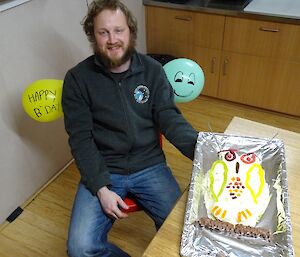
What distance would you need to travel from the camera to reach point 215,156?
97cm

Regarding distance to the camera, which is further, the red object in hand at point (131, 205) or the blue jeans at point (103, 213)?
the red object in hand at point (131, 205)

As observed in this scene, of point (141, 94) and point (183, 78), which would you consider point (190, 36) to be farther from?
point (141, 94)

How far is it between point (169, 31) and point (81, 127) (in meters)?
1.53

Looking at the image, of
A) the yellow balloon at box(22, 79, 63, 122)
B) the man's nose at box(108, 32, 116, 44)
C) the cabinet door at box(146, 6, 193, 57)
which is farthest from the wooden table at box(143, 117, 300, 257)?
the cabinet door at box(146, 6, 193, 57)

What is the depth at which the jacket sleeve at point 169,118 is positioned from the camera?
118 centimetres

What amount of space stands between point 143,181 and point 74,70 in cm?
52

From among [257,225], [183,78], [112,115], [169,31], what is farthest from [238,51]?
[257,225]

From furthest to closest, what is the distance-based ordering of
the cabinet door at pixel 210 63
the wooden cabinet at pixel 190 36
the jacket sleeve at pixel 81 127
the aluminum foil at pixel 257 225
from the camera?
1. the cabinet door at pixel 210 63
2. the wooden cabinet at pixel 190 36
3. the jacket sleeve at pixel 81 127
4. the aluminum foil at pixel 257 225

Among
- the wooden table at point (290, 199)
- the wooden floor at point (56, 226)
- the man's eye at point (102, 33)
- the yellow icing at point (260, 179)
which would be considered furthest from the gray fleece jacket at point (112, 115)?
the wooden floor at point (56, 226)

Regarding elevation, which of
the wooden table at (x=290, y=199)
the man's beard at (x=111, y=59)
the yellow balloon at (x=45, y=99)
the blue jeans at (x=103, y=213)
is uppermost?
the man's beard at (x=111, y=59)

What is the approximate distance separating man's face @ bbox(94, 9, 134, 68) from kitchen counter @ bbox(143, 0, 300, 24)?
1217mm

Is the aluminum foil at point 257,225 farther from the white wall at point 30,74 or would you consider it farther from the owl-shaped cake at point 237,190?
the white wall at point 30,74

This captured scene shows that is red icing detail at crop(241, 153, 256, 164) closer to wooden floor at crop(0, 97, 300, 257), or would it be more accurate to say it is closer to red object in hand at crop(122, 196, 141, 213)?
red object in hand at crop(122, 196, 141, 213)

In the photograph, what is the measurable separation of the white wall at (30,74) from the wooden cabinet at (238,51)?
83 centimetres
